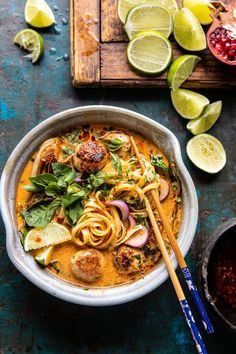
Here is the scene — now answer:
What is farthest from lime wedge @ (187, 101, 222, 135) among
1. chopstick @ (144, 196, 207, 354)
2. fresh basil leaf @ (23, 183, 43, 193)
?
fresh basil leaf @ (23, 183, 43, 193)

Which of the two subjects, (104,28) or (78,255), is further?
(104,28)

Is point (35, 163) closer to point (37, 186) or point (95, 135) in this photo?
point (37, 186)

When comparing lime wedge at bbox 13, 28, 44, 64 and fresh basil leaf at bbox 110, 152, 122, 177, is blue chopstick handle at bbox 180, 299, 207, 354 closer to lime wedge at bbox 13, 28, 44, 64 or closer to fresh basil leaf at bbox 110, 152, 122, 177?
fresh basil leaf at bbox 110, 152, 122, 177

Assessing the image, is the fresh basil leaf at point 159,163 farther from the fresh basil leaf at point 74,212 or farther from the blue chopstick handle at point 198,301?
the blue chopstick handle at point 198,301

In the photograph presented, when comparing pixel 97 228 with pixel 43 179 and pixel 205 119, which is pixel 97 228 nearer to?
pixel 43 179

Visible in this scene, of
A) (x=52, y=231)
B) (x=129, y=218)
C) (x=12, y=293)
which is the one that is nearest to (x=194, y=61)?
(x=129, y=218)
